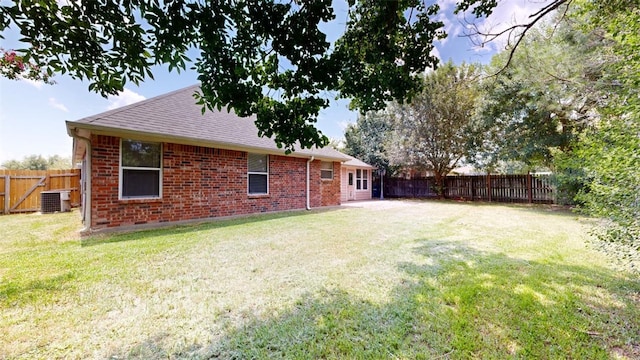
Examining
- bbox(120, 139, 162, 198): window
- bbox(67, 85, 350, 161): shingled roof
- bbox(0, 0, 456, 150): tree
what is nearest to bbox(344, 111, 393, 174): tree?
bbox(67, 85, 350, 161): shingled roof

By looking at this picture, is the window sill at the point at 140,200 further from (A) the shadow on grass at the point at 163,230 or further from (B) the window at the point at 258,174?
(B) the window at the point at 258,174

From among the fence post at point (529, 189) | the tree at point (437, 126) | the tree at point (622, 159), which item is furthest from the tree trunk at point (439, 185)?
the tree at point (622, 159)

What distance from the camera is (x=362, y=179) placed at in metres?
18.5

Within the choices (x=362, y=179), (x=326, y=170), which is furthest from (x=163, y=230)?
(x=362, y=179)

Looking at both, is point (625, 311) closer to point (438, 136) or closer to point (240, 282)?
point (240, 282)

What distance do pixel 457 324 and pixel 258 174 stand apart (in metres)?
8.01

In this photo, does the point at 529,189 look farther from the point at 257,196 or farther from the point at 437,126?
the point at 257,196

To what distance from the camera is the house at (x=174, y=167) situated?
6047mm

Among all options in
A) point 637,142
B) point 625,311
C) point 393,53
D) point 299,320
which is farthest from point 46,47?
point 625,311

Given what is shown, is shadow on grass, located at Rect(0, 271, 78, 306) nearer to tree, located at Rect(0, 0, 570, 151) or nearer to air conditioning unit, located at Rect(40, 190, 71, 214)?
tree, located at Rect(0, 0, 570, 151)

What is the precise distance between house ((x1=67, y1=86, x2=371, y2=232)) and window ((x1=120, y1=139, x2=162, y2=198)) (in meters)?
0.02

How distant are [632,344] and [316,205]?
1006 cm

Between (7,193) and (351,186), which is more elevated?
(351,186)

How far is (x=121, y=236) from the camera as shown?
564 centimetres
